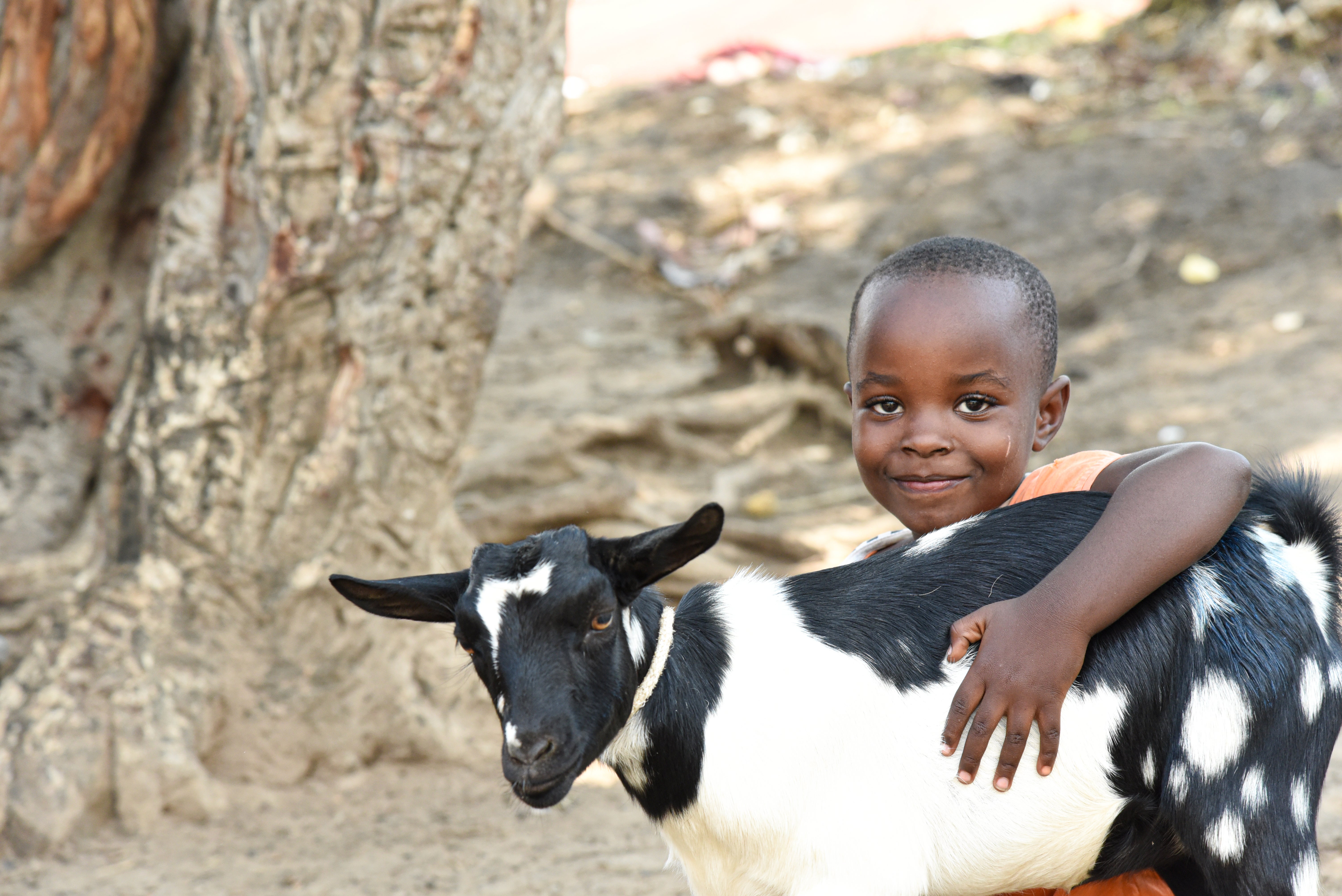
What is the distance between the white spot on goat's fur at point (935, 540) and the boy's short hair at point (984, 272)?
35 centimetres

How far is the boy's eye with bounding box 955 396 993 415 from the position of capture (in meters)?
2.24

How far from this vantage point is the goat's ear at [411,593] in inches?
82.9

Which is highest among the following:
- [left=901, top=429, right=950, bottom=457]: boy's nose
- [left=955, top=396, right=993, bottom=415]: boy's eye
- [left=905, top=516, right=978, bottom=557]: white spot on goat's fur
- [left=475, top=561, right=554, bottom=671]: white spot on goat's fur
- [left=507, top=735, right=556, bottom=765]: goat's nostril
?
[left=955, top=396, right=993, bottom=415]: boy's eye

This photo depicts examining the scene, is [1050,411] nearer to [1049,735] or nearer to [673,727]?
[1049,735]

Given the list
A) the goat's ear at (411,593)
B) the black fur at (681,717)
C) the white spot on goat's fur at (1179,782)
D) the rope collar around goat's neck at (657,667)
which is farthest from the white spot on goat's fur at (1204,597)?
the goat's ear at (411,593)

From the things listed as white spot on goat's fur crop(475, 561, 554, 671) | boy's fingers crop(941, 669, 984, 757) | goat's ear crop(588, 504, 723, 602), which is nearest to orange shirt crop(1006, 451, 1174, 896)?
boy's fingers crop(941, 669, 984, 757)

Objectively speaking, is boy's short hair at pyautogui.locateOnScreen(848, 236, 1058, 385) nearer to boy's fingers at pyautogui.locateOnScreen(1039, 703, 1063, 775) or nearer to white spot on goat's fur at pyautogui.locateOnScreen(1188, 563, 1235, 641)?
white spot on goat's fur at pyautogui.locateOnScreen(1188, 563, 1235, 641)

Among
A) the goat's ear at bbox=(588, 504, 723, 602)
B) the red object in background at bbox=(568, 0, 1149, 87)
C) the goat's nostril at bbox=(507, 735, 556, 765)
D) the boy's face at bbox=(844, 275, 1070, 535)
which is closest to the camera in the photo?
the goat's nostril at bbox=(507, 735, 556, 765)

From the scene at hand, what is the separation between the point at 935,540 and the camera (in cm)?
223

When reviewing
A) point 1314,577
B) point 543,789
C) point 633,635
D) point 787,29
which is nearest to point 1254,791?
point 1314,577

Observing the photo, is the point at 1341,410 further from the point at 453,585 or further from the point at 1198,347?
the point at 453,585

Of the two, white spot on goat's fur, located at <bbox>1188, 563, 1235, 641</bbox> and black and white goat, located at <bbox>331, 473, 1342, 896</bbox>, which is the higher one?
white spot on goat's fur, located at <bbox>1188, 563, 1235, 641</bbox>

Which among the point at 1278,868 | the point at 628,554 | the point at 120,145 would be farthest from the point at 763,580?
the point at 120,145

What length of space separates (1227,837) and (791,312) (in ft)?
24.0
